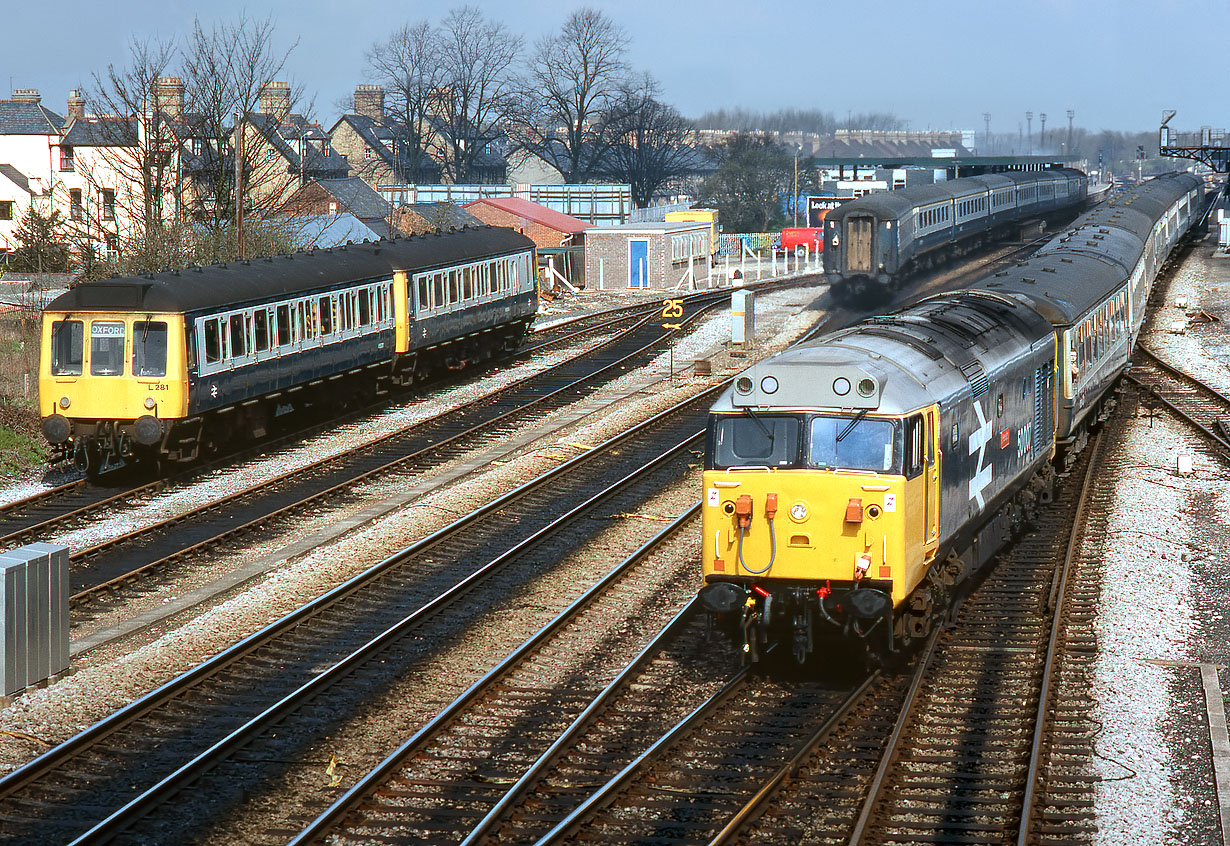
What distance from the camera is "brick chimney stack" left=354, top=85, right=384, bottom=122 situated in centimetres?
12188

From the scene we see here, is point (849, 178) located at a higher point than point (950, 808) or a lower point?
higher

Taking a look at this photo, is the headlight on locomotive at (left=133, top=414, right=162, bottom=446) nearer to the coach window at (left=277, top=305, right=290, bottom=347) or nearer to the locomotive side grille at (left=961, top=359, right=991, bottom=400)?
the coach window at (left=277, top=305, right=290, bottom=347)

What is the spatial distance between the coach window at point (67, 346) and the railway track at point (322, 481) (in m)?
3.62

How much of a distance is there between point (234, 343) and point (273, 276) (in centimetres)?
233

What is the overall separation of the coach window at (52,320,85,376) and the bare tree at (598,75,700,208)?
8393 centimetres

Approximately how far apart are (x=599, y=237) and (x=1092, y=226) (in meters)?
24.3

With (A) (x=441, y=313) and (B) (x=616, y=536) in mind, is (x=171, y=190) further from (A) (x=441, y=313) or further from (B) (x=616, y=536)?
(B) (x=616, y=536)

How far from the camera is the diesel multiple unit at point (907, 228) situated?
44.4 meters

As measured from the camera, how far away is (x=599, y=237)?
56594 millimetres

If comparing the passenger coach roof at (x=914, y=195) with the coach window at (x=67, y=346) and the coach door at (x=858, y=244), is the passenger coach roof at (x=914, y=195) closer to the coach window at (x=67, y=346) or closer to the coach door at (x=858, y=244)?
the coach door at (x=858, y=244)

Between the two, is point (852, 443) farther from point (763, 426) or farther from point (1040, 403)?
point (1040, 403)

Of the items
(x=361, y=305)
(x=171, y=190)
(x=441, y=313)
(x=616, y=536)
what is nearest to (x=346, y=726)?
(x=616, y=536)

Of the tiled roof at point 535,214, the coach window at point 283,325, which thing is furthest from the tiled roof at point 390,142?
the coach window at point 283,325

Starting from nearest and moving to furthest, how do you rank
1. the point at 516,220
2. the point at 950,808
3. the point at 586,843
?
the point at 586,843 < the point at 950,808 < the point at 516,220
